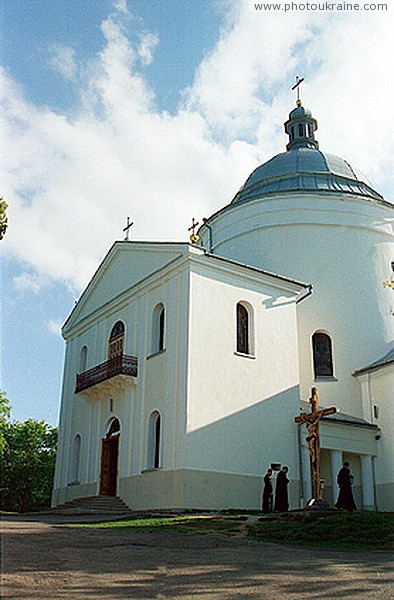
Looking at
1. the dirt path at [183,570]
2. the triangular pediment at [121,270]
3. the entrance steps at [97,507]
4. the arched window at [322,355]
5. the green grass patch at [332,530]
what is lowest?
the dirt path at [183,570]

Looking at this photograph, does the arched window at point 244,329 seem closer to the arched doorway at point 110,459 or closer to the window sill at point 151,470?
the window sill at point 151,470

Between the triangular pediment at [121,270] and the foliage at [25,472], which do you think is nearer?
the triangular pediment at [121,270]

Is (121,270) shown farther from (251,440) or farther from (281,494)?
(281,494)

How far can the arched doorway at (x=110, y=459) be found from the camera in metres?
21.0

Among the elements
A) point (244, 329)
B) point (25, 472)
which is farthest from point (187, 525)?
point (25, 472)

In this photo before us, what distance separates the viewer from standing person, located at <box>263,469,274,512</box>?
16969mm

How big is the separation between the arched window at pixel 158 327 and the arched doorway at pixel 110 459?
3142mm

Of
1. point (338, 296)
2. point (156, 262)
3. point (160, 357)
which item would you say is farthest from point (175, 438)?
point (338, 296)

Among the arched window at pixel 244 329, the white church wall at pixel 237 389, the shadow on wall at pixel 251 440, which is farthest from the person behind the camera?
the arched window at pixel 244 329

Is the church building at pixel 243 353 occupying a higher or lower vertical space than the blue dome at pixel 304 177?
lower

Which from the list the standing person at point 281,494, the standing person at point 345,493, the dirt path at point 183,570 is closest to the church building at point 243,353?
the standing person at point 281,494

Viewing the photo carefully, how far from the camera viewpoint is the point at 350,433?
2100 cm

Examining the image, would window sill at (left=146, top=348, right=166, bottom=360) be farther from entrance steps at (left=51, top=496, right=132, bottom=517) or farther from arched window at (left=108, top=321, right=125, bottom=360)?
entrance steps at (left=51, top=496, right=132, bottom=517)

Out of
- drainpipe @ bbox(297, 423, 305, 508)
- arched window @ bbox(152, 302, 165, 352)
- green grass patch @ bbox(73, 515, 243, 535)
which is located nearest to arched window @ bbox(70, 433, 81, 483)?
arched window @ bbox(152, 302, 165, 352)
